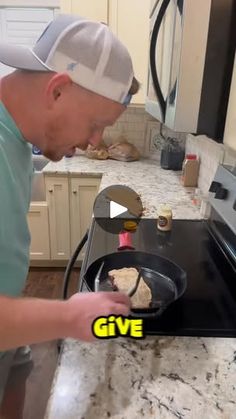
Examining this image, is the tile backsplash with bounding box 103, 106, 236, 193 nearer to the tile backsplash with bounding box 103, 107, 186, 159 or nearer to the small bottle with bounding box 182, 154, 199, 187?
the tile backsplash with bounding box 103, 107, 186, 159

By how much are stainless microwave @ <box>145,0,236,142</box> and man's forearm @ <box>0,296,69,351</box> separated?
0.60 meters

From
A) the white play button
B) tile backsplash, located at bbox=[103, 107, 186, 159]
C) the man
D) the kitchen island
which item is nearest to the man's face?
the man

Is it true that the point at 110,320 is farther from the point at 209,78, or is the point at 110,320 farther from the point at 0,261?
the point at 209,78

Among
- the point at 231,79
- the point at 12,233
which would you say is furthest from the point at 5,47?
the point at 231,79

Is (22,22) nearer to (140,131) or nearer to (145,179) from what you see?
(140,131)

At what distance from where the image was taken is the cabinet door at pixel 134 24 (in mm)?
2111

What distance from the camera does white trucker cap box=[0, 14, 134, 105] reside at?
2.09ft

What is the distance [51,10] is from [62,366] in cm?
279

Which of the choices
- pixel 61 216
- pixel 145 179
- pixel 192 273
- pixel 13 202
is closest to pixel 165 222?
pixel 192 273

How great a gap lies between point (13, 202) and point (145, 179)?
142 centimetres

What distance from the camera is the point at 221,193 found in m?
1.05

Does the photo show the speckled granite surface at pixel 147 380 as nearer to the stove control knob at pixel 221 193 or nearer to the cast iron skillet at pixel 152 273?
the cast iron skillet at pixel 152 273

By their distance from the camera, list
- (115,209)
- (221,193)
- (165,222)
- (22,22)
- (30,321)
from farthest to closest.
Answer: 1. (22,22)
2. (115,209)
3. (165,222)
4. (221,193)
5. (30,321)

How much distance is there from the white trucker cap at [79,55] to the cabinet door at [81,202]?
61.6 inches
